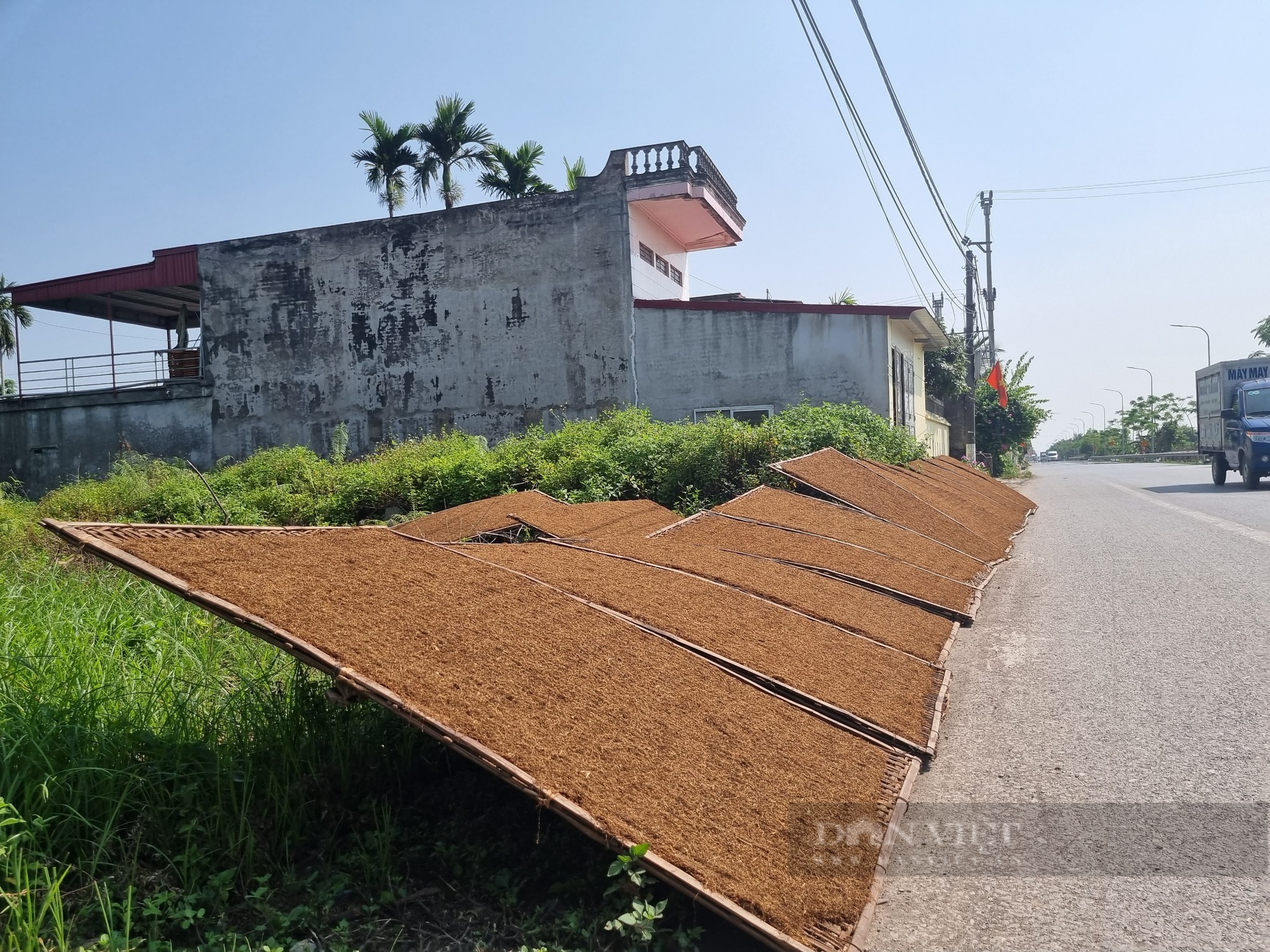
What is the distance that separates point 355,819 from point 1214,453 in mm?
22886

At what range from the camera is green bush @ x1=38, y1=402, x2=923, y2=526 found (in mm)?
12352

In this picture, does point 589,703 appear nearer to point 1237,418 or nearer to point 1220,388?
point 1237,418

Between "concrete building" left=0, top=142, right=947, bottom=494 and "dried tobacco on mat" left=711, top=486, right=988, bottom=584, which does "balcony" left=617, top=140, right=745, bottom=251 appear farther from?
"dried tobacco on mat" left=711, top=486, right=988, bottom=584

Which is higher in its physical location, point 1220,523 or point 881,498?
point 881,498

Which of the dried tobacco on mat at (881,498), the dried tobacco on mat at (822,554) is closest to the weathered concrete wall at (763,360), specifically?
the dried tobacco on mat at (881,498)

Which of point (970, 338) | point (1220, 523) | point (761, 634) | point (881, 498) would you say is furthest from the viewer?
point (970, 338)

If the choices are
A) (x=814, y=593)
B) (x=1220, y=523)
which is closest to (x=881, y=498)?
(x=814, y=593)

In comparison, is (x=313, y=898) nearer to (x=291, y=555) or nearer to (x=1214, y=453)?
(x=291, y=555)

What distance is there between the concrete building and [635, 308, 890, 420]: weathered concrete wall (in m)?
0.03

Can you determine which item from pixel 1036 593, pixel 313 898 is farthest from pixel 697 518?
pixel 313 898

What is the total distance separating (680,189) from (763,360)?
3.98 metres

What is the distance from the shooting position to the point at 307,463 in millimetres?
16406

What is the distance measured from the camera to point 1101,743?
404 centimetres

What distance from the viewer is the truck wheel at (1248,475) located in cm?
1856
